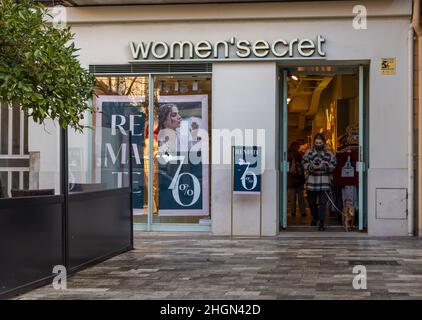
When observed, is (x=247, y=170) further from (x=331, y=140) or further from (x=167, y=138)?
(x=331, y=140)

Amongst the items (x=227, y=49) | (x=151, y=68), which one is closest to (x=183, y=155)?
(x=151, y=68)

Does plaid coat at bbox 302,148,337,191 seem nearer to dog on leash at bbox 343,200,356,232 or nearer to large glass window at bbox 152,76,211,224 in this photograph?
dog on leash at bbox 343,200,356,232

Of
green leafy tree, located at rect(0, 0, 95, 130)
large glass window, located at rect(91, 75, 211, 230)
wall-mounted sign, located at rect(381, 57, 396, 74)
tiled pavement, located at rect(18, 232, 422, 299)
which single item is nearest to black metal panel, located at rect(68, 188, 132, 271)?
tiled pavement, located at rect(18, 232, 422, 299)

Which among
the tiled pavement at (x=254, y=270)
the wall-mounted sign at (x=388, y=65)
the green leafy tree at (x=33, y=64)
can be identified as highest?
the wall-mounted sign at (x=388, y=65)

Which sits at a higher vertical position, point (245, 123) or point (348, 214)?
point (245, 123)

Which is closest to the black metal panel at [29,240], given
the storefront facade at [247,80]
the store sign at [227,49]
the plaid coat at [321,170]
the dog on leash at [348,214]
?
the storefront facade at [247,80]

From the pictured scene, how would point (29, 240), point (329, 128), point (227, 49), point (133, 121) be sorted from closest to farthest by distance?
point (29, 240) < point (227, 49) < point (133, 121) < point (329, 128)

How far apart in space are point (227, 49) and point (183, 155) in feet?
6.96

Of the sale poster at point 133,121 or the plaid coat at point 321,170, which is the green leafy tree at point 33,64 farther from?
the plaid coat at point 321,170

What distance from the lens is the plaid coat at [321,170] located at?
13.1 m

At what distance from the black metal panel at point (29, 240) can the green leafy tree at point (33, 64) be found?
3.49ft

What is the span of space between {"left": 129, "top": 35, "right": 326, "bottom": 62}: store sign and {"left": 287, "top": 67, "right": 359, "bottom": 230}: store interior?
32.2 inches

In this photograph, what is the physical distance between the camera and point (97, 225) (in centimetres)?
963

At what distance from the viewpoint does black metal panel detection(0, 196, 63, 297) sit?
7.12 m
